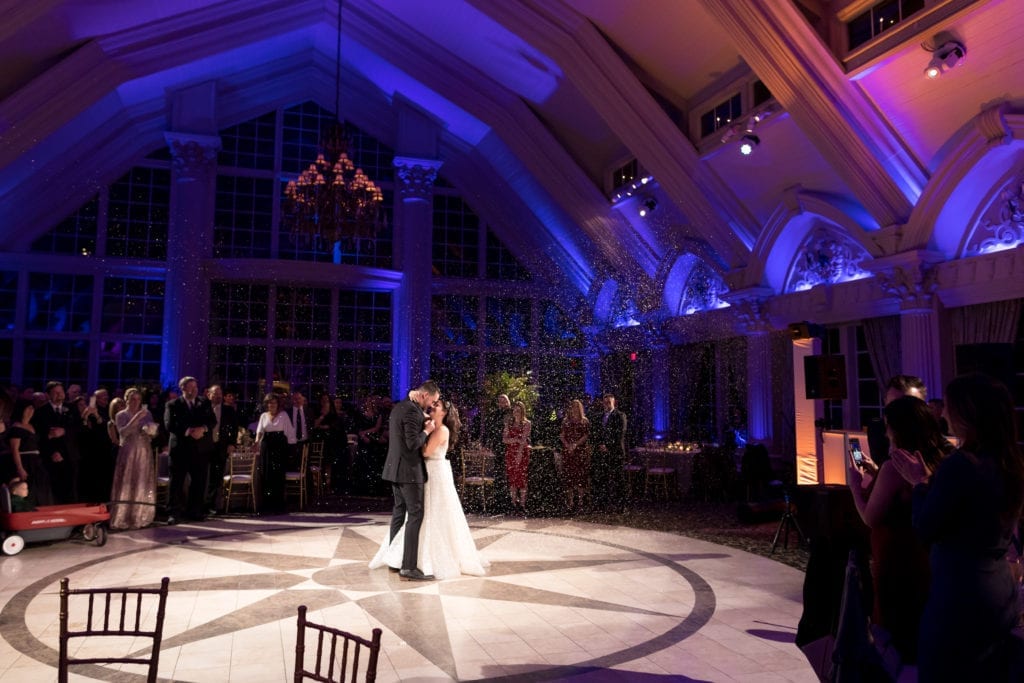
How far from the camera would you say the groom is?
5.36 meters

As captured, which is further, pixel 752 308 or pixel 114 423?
pixel 752 308

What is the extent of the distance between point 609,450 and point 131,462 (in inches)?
209

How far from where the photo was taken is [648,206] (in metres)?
11.2

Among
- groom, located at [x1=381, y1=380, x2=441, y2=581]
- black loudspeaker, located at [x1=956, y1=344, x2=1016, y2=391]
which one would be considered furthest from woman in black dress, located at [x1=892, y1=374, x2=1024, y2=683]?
groom, located at [x1=381, y1=380, x2=441, y2=581]

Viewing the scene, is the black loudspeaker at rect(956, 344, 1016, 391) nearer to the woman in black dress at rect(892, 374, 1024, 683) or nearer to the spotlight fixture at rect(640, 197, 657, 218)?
the woman in black dress at rect(892, 374, 1024, 683)

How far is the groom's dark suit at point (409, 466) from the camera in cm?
536

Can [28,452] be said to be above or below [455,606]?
above

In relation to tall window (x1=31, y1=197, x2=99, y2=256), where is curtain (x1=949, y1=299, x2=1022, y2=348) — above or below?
below

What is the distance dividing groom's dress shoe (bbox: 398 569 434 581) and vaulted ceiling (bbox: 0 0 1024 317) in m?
6.29

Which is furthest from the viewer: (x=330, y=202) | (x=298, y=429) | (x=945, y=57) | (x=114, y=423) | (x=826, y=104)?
(x=330, y=202)

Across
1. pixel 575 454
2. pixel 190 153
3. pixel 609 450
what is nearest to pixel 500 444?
pixel 575 454

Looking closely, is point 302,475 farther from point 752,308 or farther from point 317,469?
point 752,308

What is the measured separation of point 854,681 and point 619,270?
481 inches

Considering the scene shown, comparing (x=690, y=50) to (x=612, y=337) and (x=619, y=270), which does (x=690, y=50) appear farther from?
(x=612, y=337)
